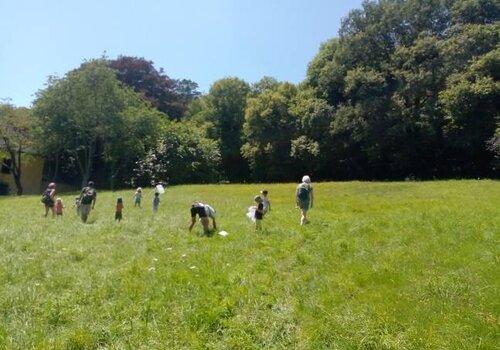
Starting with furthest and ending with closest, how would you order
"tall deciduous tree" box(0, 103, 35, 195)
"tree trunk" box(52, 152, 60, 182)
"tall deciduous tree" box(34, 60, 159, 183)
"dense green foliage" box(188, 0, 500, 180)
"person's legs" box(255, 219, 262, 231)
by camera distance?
"tree trunk" box(52, 152, 60, 182) → "tall deciduous tree" box(0, 103, 35, 195) → "tall deciduous tree" box(34, 60, 159, 183) → "dense green foliage" box(188, 0, 500, 180) → "person's legs" box(255, 219, 262, 231)

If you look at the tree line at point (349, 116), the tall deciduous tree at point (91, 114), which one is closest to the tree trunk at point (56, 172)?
the tree line at point (349, 116)

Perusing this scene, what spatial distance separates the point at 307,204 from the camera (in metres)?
18.9

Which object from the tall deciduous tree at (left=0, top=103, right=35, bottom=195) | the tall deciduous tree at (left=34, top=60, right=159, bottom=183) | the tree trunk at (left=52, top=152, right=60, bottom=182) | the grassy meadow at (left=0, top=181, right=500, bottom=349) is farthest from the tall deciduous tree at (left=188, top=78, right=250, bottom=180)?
the grassy meadow at (left=0, top=181, right=500, bottom=349)

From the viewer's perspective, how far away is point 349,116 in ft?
156

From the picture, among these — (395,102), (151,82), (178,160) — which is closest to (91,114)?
(178,160)

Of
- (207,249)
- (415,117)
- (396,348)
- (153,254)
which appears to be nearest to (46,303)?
(153,254)

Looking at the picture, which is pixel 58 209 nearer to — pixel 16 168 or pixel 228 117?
pixel 16 168

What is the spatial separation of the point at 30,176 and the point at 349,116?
40141 millimetres

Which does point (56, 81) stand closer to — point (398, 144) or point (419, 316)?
point (398, 144)

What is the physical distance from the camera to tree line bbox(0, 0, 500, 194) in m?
43.2

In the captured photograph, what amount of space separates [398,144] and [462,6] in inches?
563

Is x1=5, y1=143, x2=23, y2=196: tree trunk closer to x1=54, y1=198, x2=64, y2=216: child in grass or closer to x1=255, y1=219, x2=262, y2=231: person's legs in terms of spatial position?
x1=54, y1=198, x2=64, y2=216: child in grass

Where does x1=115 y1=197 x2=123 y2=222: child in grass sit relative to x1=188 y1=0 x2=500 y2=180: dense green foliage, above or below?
below

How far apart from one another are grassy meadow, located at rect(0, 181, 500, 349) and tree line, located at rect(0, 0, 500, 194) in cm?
2751
